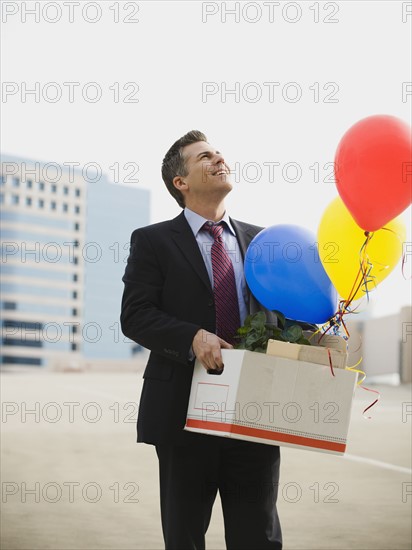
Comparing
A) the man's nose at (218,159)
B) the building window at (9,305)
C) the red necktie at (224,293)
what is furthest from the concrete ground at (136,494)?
the building window at (9,305)

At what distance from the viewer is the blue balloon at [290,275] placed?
2.49 m

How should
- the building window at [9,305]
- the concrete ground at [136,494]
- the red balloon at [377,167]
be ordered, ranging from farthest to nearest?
the building window at [9,305] → the concrete ground at [136,494] → the red balloon at [377,167]

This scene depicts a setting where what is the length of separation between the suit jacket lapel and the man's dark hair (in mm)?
132

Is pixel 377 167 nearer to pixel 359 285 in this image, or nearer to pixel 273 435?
pixel 359 285

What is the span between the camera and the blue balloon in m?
2.49

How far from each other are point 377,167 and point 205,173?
0.53 m

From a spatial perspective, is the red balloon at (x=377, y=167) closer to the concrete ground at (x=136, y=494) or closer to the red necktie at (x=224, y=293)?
the red necktie at (x=224, y=293)

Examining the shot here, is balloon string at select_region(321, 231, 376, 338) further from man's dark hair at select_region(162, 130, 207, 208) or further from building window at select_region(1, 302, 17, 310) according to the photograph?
building window at select_region(1, 302, 17, 310)

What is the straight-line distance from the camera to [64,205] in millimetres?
102500

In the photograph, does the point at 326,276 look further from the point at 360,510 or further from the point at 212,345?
the point at 360,510

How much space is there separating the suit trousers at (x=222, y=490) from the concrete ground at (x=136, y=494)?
86.5 inches

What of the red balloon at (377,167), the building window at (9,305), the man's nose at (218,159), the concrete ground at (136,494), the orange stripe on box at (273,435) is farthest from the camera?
the building window at (9,305)

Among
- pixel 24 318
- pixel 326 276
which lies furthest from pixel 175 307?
pixel 24 318

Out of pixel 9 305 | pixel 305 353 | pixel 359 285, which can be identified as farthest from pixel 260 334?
pixel 9 305
